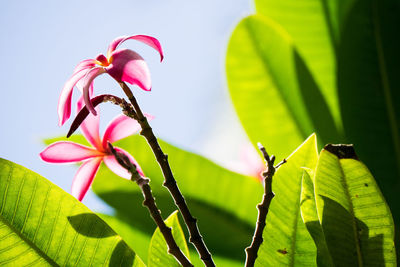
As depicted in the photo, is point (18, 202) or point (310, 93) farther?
point (310, 93)

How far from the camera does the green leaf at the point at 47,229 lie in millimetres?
562

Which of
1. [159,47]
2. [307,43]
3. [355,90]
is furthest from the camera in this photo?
[307,43]

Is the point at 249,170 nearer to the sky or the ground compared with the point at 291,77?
nearer to the ground

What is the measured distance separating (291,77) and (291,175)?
469 millimetres

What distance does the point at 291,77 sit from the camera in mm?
1053

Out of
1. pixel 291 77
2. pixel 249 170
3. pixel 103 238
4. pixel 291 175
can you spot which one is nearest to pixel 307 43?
pixel 291 77

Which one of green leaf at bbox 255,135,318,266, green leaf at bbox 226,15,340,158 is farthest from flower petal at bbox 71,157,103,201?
green leaf at bbox 226,15,340,158

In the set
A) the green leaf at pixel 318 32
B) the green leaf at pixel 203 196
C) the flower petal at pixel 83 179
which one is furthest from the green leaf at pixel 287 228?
the green leaf at pixel 318 32

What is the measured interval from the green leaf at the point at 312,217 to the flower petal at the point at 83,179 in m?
0.27

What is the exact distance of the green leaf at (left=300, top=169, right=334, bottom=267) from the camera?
593 millimetres

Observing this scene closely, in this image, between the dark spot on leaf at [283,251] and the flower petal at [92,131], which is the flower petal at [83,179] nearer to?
the flower petal at [92,131]

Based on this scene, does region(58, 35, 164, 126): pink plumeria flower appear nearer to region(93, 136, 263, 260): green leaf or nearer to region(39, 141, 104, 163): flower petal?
region(39, 141, 104, 163): flower petal

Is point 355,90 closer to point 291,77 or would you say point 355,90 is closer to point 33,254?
point 291,77

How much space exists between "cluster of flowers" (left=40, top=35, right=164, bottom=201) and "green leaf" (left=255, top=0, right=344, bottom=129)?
2.04 feet
